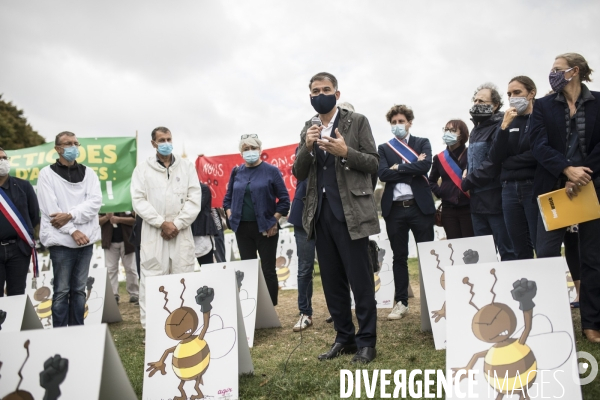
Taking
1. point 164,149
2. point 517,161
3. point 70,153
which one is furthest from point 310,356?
point 70,153

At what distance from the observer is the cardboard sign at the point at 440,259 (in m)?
4.24

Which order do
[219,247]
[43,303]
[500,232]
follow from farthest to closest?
[219,247], [43,303], [500,232]

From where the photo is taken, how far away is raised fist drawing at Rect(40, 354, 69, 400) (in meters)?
2.39

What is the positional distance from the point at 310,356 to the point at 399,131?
273 centimetres

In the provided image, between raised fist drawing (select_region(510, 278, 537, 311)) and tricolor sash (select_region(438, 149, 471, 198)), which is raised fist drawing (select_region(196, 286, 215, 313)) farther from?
tricolor sash (select_region(438, 149, 471, 198))

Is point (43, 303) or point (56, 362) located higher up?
point (43, 303)

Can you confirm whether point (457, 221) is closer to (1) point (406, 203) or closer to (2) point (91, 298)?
(1) point (406, 203)

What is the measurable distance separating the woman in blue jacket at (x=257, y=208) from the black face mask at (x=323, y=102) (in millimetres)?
2078

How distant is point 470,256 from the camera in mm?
4309

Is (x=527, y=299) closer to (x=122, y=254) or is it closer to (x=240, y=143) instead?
(x=240, y=143)

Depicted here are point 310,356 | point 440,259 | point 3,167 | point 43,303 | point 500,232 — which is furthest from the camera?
point 43,303

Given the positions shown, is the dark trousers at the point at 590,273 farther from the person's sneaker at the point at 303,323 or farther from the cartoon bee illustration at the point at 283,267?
the cartoon bee illustration at the point at 283,267

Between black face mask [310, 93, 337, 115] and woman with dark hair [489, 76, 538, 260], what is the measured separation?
62.4 inches

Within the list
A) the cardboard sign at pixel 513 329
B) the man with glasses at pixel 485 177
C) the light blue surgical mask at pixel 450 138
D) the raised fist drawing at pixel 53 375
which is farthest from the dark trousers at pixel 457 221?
the raised fist drawing at pixel 53 375
